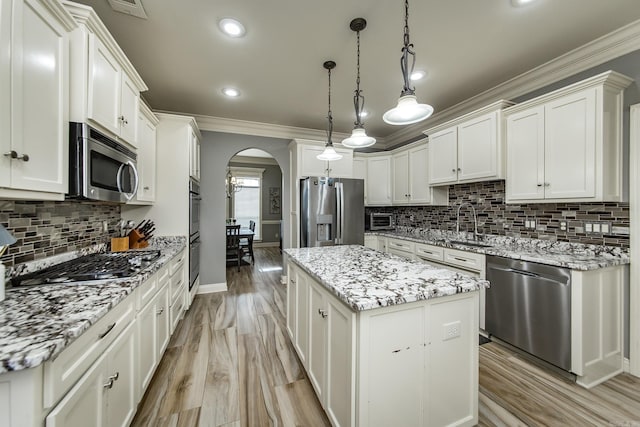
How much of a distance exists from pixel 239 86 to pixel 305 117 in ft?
3.88

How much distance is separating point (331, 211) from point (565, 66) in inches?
114

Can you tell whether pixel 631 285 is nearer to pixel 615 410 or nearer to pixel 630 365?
pixel 630 365

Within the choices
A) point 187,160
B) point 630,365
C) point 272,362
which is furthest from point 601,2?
point 187,160

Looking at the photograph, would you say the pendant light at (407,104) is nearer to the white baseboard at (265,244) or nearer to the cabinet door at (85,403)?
the cabinet door at (85,403)

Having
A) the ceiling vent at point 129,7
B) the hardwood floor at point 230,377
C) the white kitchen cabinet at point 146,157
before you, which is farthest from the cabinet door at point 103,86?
the hardwood floor at point 230,377

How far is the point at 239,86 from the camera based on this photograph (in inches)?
115

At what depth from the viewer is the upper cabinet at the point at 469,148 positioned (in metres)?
2.63

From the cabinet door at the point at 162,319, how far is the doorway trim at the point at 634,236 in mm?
3625

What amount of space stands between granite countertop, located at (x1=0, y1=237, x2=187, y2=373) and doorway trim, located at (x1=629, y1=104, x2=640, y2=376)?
3430 millimetres

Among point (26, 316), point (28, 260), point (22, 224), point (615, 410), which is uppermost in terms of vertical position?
point (22, 224)

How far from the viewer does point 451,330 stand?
131 centimetres

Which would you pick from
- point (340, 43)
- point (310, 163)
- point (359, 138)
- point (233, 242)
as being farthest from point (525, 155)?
point (233, 242)

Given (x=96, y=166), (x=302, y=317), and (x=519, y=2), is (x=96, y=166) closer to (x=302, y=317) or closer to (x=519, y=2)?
(x=302, y=317)

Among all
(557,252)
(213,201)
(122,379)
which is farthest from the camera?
(213,201)
